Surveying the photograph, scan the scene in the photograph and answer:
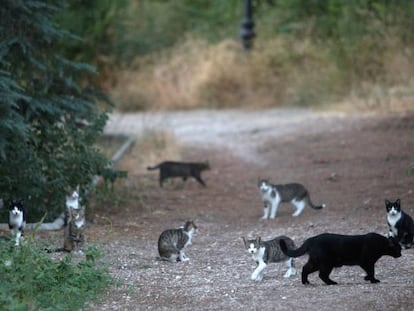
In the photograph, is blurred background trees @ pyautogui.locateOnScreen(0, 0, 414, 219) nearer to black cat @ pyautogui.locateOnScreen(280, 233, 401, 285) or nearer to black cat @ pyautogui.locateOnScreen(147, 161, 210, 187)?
black cat @ pyautogui.locateOnScreen(147, 161, 210, 187)

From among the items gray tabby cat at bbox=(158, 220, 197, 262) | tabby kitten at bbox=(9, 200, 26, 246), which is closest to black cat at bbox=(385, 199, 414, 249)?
gray tabby cat at bbox=(158, 220, 197, 262)

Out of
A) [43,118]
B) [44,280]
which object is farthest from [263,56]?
[44,280]

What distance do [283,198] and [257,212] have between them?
2.28ft

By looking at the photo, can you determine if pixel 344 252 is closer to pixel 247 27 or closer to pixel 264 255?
pixel 264 255

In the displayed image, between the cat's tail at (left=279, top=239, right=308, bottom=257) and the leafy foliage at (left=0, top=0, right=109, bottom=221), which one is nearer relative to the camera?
the cat's tail at (left=279, top=239, right=308, bottom=257)

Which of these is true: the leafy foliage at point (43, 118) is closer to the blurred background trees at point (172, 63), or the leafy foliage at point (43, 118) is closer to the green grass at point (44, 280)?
the blurred background trees at point (172, 63)

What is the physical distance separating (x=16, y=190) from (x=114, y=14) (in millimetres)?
18516

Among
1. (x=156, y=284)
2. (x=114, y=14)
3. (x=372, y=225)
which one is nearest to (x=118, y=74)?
(x=114, y=14)

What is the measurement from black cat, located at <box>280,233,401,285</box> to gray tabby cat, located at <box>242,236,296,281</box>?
0.60 m


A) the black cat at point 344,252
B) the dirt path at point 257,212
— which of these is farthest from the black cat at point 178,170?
the black cat at point 344,252

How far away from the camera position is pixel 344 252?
927 cm

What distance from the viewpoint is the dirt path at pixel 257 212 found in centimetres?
905

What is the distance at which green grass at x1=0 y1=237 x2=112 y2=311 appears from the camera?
344 inches

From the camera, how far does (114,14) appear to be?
31.3 meters
